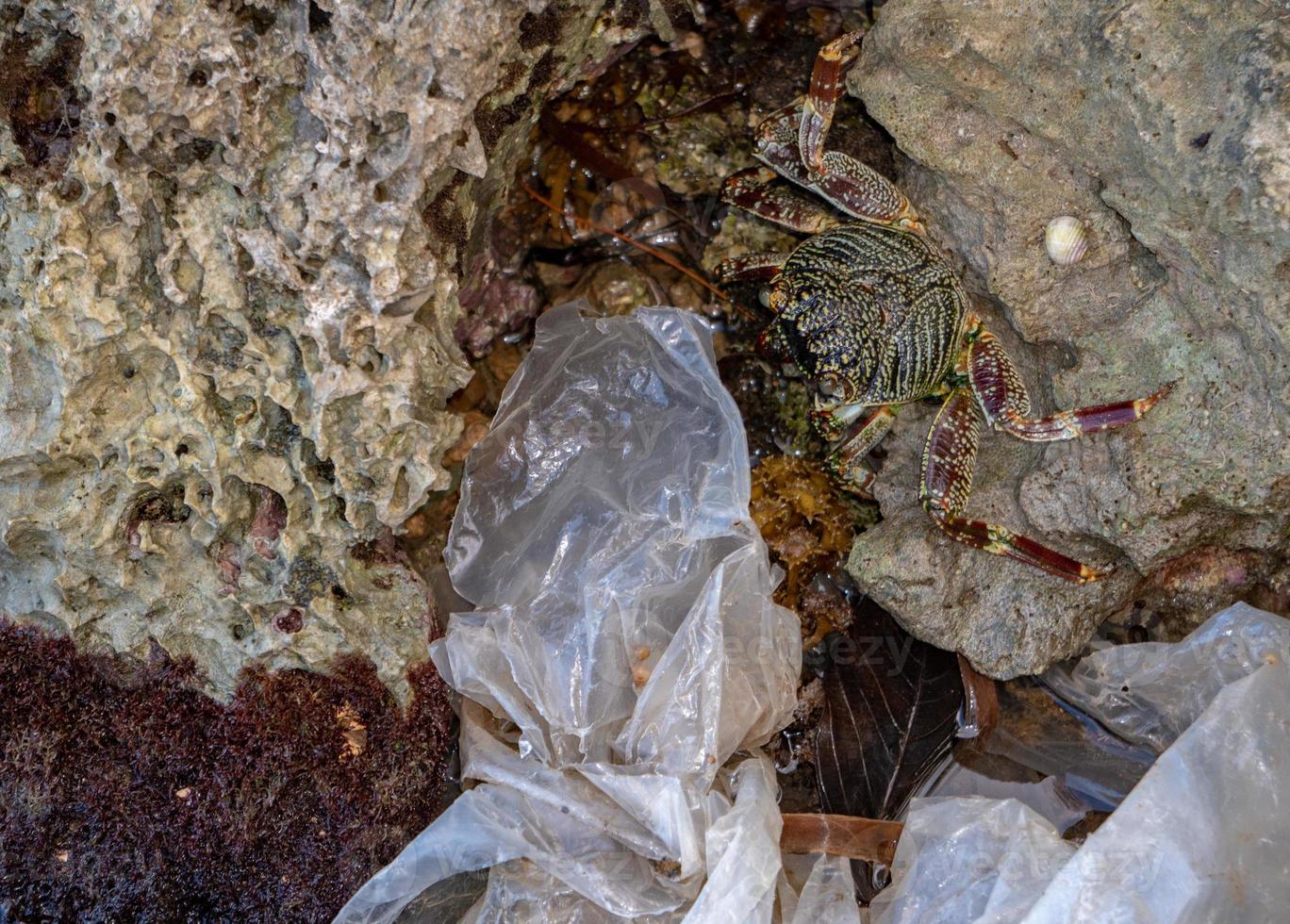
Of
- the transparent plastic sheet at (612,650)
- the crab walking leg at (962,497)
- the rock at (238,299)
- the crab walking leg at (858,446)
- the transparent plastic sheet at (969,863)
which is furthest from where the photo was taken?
the crab walking leg at (858,446)

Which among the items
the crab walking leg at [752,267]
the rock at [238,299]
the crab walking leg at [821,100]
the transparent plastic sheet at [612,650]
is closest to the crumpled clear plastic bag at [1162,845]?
the transparent plastic sheet at [612,650]

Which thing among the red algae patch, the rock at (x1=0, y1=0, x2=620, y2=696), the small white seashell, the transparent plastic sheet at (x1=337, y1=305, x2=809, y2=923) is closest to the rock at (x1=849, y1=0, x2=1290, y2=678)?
the small white seashell

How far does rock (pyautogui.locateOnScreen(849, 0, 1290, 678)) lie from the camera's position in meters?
1.84

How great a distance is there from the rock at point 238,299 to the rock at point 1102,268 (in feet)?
2.70

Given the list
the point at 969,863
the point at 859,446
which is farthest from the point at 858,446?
the point at 969,863

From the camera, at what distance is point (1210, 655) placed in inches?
87.3

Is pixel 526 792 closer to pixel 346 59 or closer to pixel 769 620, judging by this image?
pixel 769 620

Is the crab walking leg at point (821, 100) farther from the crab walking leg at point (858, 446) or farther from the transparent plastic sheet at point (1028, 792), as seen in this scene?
the transparent plastic sheet at point (1028, 792)

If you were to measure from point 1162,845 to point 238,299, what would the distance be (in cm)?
198

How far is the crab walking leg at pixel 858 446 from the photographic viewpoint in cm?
250

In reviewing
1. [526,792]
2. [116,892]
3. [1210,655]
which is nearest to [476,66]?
[526,792]

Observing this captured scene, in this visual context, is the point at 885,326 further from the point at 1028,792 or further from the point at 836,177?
the point at 1028,792

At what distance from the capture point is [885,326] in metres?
2.32

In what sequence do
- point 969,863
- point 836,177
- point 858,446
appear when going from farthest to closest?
1. point 858,446
2. point 836,177
3. point 969,863
